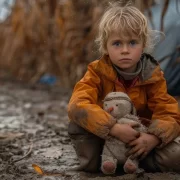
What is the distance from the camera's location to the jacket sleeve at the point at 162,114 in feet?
7.55

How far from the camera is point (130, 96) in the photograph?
2.42 metres

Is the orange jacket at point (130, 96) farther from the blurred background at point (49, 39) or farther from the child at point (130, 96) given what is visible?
the blurred background at point (49, 39)

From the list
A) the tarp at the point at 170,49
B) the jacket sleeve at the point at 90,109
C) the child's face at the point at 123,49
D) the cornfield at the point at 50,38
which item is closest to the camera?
the jacket sleeve at the point at 90,109

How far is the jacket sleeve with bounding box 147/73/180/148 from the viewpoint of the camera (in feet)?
7.55

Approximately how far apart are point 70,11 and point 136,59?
3142 millimetres

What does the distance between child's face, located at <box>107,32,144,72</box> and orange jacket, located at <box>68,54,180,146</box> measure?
7cm

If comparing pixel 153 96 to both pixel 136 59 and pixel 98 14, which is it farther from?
pixel 98 14

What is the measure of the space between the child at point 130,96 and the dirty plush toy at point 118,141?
0.09ft

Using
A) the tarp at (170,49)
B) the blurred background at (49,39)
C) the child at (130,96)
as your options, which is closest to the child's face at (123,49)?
the child at (130,96)

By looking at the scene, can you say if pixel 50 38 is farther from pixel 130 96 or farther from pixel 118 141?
pixel 118 141

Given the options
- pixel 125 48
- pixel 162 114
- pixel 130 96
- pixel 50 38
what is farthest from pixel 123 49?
pixel 50 38

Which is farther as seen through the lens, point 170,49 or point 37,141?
point 170,49

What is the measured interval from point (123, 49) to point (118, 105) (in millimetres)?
261

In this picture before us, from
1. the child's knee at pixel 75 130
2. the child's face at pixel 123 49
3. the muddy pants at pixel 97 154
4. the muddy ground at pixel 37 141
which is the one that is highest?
the child's face at pixel 123 49
